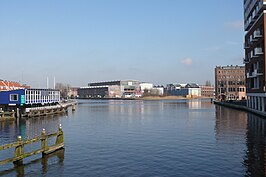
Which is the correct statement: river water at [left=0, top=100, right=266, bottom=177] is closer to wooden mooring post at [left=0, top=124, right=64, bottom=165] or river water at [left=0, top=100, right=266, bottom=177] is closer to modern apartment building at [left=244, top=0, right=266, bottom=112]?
wooden mooring post at [left=0, top=124, right=64, bottom=165]

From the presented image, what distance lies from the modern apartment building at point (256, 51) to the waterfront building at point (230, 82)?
313 ft

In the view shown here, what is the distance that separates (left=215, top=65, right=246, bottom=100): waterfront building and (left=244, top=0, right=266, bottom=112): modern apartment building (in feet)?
313

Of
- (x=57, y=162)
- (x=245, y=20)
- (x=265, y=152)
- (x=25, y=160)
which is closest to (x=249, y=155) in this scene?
(x=265, y=152)

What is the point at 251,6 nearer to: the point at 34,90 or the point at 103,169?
the point at 34,90

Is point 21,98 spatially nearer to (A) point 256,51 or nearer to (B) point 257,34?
(A) point 256,51

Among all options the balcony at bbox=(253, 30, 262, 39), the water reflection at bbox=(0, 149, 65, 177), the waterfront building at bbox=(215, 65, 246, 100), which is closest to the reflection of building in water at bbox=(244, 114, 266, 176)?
the water reflection at bbox=(0, 149, 65, 177)

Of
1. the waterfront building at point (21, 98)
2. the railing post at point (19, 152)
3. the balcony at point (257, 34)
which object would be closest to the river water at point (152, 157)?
the railing post at point (19, 152)

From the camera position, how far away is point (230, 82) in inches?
7283

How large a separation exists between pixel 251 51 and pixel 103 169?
A: 67.2m

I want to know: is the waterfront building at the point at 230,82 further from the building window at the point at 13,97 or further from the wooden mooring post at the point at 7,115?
the wooden mooring post at the point at 7,115

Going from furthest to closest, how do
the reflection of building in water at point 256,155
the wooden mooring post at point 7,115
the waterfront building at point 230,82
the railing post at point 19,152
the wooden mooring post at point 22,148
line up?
the waterfront building at point 230,82, the wooden mooring post at point 7,115, the railing post at point 19,152, the wooden mooring post at point 22,148, the reflection of building in water at point 256,155

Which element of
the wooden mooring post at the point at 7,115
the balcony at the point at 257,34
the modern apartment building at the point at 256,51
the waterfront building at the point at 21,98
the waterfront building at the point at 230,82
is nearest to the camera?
the wooden mooring post at the point at 7,115

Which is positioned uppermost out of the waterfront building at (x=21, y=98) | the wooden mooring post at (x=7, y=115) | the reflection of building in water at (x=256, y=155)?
the waterfront building at (x=21, y=98)

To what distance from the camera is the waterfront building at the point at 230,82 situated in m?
180
